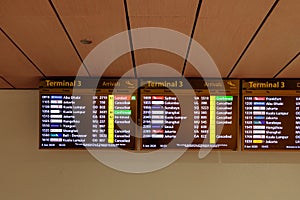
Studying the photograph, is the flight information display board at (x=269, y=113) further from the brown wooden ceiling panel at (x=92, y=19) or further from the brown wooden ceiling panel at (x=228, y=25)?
the brown wooden ceiling panel at (x=92, y=19)

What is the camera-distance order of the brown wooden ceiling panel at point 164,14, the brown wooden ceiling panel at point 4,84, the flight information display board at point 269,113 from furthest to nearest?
the brown wooden ceiling panel at point 4,84 < the flight information display board at point 269,113 < the brown wooden ceiling panel at point 164,14

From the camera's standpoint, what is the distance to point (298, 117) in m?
3.24

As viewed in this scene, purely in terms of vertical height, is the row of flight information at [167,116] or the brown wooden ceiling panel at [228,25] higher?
the brown wooden ceiling panel at [228,25]

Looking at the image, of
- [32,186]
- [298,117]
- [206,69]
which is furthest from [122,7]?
[32,186]

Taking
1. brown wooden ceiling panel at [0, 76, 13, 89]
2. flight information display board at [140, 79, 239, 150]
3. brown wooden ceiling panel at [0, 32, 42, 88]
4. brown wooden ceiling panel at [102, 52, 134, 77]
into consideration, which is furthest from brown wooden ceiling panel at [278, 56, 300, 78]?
brown wooden ceiling panel at [0, 76, 13, 89]

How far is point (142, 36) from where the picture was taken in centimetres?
233

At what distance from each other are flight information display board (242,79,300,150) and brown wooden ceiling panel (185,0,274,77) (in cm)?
60

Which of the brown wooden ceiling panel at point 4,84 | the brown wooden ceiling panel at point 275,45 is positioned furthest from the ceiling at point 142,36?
the brown wooden ceiling panel at point 4,84

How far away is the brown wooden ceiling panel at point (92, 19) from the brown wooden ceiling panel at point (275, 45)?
67 centimetres

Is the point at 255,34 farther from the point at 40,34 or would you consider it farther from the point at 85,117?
the point at 85,117

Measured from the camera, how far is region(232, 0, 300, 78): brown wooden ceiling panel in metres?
1.96

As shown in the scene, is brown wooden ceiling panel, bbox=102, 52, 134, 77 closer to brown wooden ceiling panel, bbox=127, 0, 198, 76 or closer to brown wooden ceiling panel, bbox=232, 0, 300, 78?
brown wooden ceiling panel, bbox=127, 0, 198, 76

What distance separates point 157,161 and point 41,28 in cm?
167

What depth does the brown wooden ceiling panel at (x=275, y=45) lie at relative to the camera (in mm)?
1957
